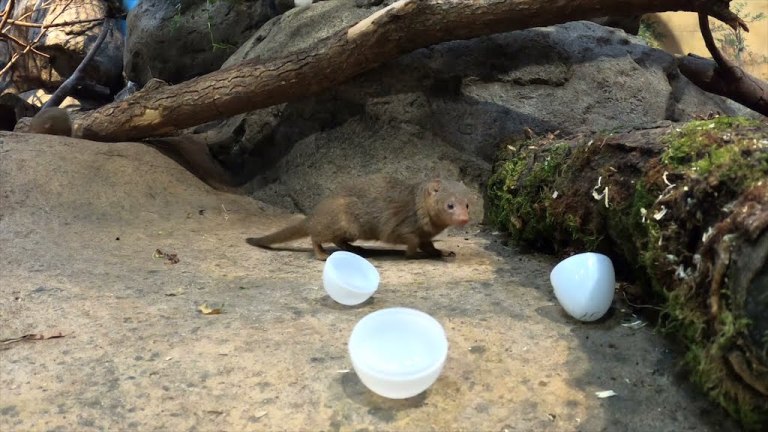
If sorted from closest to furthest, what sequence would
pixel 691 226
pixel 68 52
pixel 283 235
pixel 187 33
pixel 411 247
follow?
pixel 691 226
pixel 411 247
pixel 283 235
pixel 187 33
pixel 68 52

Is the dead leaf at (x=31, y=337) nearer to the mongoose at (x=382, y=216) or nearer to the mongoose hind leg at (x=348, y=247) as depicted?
the mongoose at (x=382, y=216)

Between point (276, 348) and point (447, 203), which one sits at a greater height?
point (276, 348)

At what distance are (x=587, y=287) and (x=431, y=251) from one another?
1.84 metres

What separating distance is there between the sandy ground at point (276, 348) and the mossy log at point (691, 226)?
0.23 metres

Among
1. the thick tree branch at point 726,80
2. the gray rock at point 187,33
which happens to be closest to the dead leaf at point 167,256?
the gray rock at point 187,33

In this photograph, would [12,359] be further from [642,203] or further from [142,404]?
[642,203]

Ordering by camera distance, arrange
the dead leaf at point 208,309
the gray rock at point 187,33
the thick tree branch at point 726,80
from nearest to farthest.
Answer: the dead leaf at point 208,309 → the thick tree branch at point 726,80 → the gray rock at point 187,33

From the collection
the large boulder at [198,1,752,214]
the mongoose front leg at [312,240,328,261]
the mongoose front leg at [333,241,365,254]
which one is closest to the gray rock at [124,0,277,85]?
the large boulder at [198,1,752,214]

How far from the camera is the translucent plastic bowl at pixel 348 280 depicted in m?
3.19

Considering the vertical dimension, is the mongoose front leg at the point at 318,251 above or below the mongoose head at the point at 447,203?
below

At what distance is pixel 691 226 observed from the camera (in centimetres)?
246

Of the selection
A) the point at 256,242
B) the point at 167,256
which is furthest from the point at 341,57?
the point at 167,256

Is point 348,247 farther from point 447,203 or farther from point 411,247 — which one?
point 447,203

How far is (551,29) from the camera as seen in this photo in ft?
20.4
